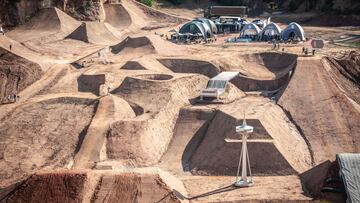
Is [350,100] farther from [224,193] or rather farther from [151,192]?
[151,192]

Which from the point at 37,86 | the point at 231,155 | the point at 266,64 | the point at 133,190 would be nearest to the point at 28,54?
the point at 37,86

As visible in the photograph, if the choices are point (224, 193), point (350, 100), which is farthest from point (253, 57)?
point (224, 193)

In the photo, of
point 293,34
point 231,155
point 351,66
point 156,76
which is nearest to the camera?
point 231,155

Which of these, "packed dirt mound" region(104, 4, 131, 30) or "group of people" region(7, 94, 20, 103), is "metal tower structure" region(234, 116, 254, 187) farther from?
"packed dirt mound" region(104, 4, 131, 30)

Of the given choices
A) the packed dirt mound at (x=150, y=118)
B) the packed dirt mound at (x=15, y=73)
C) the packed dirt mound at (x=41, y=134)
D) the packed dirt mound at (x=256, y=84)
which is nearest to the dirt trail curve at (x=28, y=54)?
the packed dirt mound at (x=15, y=73)

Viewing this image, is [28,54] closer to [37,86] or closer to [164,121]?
[37,86]

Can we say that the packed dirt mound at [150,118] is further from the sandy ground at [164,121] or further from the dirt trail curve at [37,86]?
the dirt trail curve at [37,86]
